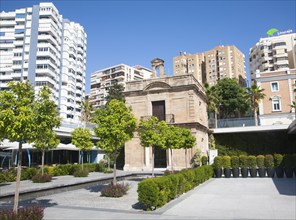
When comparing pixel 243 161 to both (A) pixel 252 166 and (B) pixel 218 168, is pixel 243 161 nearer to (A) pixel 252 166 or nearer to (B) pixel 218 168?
(A) pixel 252 166

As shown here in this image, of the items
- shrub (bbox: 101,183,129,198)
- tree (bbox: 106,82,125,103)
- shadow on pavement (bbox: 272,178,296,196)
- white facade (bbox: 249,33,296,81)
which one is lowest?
shadow on pavement (bbox: 272,178,296,196)

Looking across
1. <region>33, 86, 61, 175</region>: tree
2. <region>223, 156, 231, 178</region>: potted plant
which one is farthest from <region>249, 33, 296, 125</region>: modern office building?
<region>33, 86, 61, 175</region>: tree

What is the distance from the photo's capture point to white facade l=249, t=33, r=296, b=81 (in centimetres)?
7738

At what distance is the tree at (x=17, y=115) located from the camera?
7.13 meters

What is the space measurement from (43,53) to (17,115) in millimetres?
73572

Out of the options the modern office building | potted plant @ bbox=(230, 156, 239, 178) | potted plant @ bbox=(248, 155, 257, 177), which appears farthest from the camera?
the modern office building

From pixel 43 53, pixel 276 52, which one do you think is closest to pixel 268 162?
pixel 276 52

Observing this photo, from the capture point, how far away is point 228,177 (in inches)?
837

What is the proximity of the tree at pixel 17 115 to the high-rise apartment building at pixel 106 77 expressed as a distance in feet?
302

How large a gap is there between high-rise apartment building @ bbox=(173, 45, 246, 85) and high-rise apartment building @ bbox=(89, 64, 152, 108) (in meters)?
17.8

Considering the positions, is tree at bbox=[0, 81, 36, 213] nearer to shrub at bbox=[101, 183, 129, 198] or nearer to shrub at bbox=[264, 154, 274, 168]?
shrub at bbox=[101, 183, 129, 198]

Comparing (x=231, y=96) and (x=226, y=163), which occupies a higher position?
(x=231, y=96)

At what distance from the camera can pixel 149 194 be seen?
380 inches

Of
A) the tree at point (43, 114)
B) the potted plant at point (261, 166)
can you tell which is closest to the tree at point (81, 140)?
the potted plant at point (261, 166)
